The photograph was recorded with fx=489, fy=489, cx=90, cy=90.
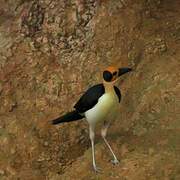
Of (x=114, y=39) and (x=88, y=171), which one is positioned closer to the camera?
(x=88, y=171)

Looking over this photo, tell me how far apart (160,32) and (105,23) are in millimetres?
1232

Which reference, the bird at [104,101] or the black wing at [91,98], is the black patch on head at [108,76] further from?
the black wing at [91,98]

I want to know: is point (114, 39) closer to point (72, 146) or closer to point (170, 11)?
point (170, 11)

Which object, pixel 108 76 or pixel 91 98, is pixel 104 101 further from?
pixel 108 76

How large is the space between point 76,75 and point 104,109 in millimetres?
2480

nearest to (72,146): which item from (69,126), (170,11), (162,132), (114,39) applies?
(69,126)

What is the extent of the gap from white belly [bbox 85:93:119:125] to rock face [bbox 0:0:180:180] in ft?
2.75

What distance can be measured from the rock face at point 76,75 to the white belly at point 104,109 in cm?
84

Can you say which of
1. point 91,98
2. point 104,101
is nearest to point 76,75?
point 91,98

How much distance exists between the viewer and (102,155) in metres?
8.88

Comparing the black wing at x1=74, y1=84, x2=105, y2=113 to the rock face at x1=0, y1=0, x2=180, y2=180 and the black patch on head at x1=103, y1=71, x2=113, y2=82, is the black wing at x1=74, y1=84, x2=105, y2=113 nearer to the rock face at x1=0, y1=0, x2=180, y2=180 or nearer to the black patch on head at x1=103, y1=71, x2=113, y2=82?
the black patch on head at x1=103, y1=71, x2=113, y2=82

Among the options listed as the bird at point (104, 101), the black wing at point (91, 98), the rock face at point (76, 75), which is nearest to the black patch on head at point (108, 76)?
the bird at point (104, 101)

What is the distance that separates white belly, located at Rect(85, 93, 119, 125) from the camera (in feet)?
26.8

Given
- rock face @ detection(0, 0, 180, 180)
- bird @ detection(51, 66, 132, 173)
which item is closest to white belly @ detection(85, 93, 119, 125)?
bird @ detection(51, 66, 132, 173)
